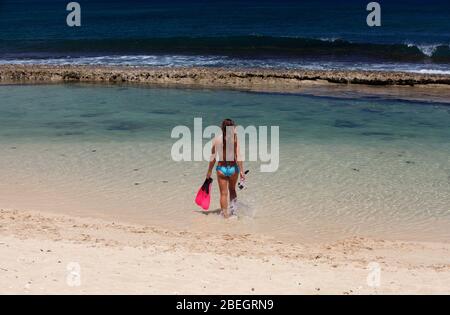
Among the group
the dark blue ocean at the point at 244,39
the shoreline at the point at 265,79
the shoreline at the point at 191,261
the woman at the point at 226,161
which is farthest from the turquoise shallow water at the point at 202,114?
the dark blue ocean at the point at 244,39

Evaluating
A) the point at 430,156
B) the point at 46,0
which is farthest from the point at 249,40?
the point at 46,0

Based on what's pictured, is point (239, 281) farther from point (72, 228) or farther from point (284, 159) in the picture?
point (284, 159)

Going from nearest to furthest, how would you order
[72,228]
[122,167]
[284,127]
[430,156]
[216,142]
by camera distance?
[72,228] → [216,142] → [122,167] → [430,156] → [284,127]

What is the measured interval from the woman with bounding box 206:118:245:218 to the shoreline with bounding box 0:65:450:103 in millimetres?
10442

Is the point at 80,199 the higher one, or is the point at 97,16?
the point at 97,16

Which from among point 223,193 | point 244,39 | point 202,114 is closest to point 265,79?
point 202,114

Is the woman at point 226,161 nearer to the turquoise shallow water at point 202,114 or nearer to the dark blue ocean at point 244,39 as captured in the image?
the turquoise shallow water at point 202,114

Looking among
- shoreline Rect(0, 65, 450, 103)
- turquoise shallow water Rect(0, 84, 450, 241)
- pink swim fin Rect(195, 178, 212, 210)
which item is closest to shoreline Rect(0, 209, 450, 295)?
turquoise shallow water Rect(0, 84, 450, 241)

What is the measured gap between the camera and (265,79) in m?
21.0

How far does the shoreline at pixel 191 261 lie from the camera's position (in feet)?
19.3

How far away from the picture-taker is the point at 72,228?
827cm

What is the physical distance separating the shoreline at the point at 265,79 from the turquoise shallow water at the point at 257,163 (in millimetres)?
1554

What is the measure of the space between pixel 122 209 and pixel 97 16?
2004 inches

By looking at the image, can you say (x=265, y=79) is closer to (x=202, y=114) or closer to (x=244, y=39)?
(x=202, y=114)
